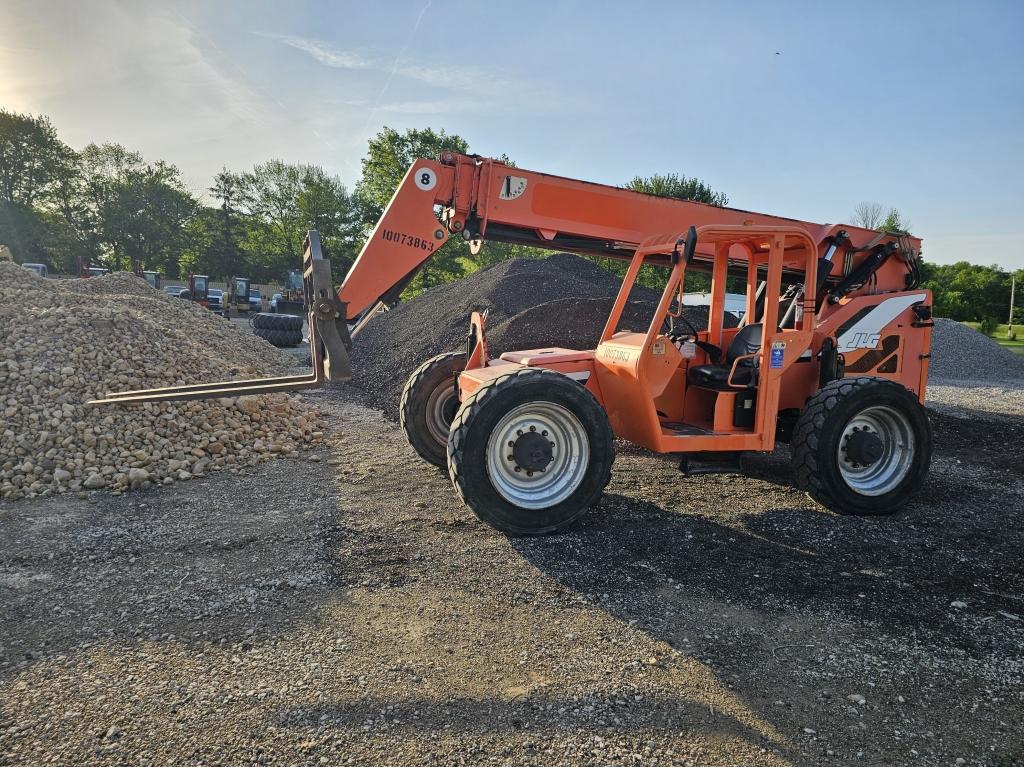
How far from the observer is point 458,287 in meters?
17.3

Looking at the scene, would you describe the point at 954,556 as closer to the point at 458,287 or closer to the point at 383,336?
the point at 383,336

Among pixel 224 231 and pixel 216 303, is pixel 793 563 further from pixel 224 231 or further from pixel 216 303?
pixel 224 231

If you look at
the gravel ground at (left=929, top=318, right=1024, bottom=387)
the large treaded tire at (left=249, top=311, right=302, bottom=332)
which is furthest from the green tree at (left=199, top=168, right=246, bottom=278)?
the gravel ground at (left=929, top=318, right=1024, bottom=387)

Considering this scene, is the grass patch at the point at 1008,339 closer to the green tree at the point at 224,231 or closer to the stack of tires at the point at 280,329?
the stack of tires at the point at 280,329

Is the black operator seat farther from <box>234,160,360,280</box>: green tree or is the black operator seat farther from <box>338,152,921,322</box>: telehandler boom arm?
<box>234,160,360,280</box>: green tree

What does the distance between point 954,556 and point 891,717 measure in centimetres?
235

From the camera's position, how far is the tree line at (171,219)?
50.2 meters

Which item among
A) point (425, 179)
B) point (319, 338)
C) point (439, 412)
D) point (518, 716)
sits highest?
point (425, 179)

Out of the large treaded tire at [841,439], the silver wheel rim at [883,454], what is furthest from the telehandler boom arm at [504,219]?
the silver wheel rim at [883,454]

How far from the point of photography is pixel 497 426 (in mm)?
4602

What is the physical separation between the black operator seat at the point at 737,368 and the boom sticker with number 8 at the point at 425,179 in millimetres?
2938

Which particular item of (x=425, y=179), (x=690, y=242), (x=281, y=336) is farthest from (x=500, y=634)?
(x=281, y=336)

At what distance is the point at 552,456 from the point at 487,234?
2.34 meters

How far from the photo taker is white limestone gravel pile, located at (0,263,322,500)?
19.3 feet
